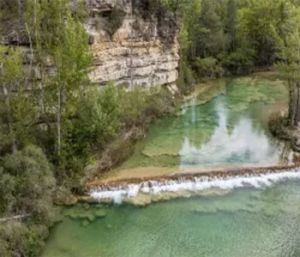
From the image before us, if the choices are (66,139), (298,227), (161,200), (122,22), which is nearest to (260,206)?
(298,227)

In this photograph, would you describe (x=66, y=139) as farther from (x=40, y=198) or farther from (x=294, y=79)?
(x=294, y=79)

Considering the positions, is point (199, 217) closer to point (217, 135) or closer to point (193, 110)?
point (217, 135)

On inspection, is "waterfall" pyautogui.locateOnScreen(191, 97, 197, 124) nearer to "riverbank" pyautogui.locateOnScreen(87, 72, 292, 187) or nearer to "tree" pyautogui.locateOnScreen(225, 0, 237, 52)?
"riverbank" pyautogui.locateOnScreen(87, 72, 292, 187)

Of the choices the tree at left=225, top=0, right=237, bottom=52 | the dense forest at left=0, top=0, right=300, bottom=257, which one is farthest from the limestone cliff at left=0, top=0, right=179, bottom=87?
the tree at left=225, top=0, right=237, bottom=52

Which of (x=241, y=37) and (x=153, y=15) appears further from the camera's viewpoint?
(x=241, y=37)

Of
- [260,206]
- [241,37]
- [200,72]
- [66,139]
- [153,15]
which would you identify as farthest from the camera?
[241,37]

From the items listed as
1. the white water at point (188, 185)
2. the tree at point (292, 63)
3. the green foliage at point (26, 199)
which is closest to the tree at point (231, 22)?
the tree at point (292, 63)

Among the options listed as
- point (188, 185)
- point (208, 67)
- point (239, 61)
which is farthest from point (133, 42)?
point (239, 61)
